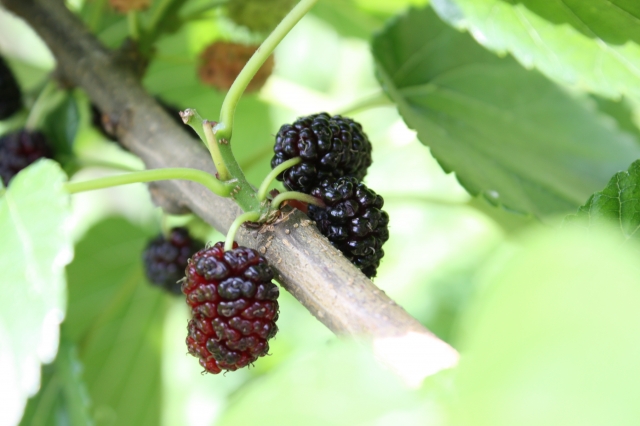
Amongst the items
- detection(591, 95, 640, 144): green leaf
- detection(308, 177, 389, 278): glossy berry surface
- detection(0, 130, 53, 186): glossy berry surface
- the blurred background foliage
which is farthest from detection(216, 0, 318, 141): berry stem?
detection(591, 95, 640, 144): green leaf

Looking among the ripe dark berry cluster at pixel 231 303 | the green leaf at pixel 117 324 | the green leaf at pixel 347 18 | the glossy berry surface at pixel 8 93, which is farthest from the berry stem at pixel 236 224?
the green leaf at pixel 347 18

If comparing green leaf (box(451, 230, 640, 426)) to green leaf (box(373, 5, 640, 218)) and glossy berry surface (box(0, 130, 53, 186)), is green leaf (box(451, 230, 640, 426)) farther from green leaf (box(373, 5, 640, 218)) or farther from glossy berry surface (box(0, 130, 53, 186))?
glossy berry surface (box(0, 130, 53, 186))

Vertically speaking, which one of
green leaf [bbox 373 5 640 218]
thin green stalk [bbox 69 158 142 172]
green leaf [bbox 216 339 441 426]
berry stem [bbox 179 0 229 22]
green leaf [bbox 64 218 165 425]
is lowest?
green leaf [bbox 64 218 165 425]

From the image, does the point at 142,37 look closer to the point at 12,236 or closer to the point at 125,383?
the point at 12,236

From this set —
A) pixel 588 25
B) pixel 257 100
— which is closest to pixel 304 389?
pixel 588 25

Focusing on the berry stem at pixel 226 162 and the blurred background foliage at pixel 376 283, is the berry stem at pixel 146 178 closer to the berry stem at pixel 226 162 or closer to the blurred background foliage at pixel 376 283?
the berry stem at pixel 226 162

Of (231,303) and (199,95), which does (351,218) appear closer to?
(231,303)
